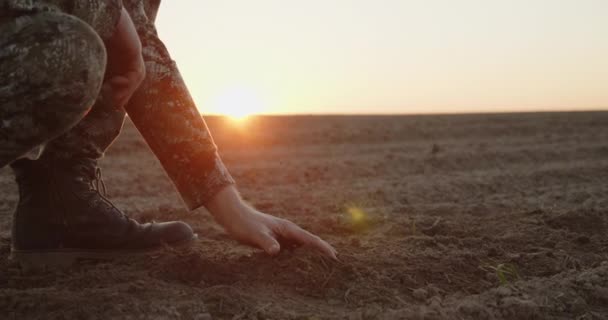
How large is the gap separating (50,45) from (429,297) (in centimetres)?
138

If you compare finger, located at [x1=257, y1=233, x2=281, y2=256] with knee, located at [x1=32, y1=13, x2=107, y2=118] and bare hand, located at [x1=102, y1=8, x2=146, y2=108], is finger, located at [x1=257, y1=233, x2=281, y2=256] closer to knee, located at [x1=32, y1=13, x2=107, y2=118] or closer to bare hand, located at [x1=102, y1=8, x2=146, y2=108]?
bare hand, located at [x1=102, y1=8, x2=146, y2=108]

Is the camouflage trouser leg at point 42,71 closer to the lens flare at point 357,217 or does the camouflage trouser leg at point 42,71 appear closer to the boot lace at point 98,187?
the boot lace at point 98,187

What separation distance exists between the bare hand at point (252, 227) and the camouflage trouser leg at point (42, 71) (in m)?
0.76

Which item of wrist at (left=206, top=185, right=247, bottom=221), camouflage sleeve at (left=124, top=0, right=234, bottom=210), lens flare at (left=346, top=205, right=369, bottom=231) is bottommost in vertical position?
lens flare at (left=346, top=205, right=369, bottom=231)

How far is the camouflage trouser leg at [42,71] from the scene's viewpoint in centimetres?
146

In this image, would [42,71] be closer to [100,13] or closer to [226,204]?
[100,13]

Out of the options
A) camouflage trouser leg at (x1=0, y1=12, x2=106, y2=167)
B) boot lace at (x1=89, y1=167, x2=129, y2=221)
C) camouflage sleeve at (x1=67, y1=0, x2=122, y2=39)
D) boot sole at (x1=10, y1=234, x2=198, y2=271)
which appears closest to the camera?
camouflage trouser leg at (x1=0, y1=12, x2=106, y2=167)

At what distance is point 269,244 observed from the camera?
7.14 feet

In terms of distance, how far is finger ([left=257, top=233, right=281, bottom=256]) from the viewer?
217 cm

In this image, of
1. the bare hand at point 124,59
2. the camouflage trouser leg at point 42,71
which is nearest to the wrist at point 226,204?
the bare hand at point 124,59

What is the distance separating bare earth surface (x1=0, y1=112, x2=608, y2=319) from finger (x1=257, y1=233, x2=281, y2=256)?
0.16 ft

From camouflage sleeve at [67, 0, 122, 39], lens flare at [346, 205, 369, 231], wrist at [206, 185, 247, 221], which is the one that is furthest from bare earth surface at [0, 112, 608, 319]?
camouflage sleeve at [67, 0, 122, 39]

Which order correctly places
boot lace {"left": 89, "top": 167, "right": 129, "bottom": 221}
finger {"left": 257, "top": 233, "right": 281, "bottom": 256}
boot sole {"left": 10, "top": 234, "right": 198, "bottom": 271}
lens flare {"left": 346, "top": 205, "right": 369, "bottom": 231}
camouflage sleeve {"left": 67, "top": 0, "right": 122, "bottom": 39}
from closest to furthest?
camouflage sleeve {"left": 67, "top": 0, "right": 122, "bottom": 39}, finger {"left": 257, "top": 233, "right": 281, "bottom": 256}, boot sole {"left": 10, "top": 234, "right": 198, "bottom": 271}, boot lace {"left": 89, "top": 167, "right": 129, "bottom": 221}, lens flare {"left": 346, "top": 205, "right": 369, "bottom": 231}

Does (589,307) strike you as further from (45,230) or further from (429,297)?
(45,230)
